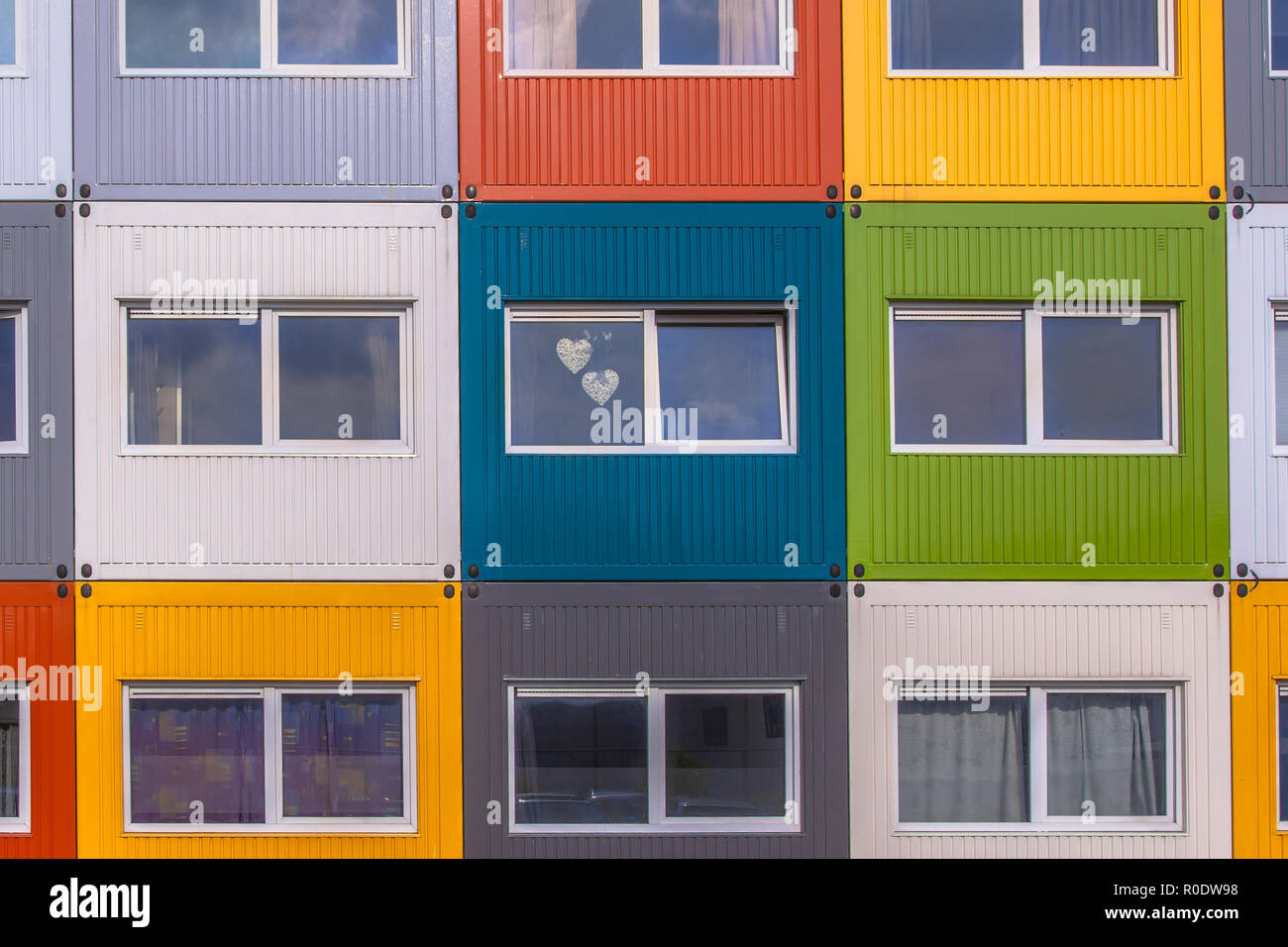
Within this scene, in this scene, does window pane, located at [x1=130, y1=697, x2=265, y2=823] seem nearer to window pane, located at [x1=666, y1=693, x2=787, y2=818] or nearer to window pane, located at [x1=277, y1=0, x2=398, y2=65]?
window pane, located at [x1=666, y1=693, x2=787, y2=818]

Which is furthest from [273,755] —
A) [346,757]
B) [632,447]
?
[632,447]

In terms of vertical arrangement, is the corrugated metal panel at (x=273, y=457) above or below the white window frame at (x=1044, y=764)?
above

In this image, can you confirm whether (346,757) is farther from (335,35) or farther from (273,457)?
(335,35)

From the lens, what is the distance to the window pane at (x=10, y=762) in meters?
5.93

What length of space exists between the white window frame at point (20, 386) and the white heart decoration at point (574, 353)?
3.44 meters

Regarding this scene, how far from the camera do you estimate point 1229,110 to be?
606cm

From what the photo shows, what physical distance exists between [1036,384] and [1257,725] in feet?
8.49

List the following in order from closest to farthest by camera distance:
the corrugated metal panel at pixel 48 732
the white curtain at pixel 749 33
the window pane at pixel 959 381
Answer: the corrugated metal panel at pixel 48 732, the window pane at pixel 959 381, the white curtain at pixel 749 33

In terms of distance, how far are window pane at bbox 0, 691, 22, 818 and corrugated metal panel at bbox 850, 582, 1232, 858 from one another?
212 inches

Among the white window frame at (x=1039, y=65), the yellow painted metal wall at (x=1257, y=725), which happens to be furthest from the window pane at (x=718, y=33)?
the yellow painted metal wall at (x=1257, y=725)

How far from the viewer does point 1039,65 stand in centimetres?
618

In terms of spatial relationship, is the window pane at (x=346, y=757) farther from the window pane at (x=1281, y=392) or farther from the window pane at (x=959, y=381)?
the window pane at (x=1281, y=392)

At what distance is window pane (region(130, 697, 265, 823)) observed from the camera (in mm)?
5969

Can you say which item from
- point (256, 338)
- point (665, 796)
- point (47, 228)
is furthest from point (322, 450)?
point (665, 796)
